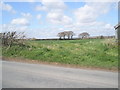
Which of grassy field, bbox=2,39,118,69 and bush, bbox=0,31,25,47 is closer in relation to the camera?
grassy field, bbox=2,39,118,69

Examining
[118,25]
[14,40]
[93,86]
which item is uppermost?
[118,25]

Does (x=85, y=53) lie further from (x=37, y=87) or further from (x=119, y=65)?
(x=37, y=87)

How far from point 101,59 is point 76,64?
2526 millimetres

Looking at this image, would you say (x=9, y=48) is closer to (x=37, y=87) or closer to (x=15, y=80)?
(x=15, y=80)

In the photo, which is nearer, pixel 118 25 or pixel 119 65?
pixel 119 65

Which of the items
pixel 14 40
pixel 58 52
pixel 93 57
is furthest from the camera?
pixel 14 40

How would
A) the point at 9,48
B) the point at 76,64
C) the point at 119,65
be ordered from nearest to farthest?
the point at 119,65, the point at 76,64, the point at 9,48

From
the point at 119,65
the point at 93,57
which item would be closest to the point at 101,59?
the point at 93,57

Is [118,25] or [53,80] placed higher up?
[118,25]

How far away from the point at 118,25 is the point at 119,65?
17691mm

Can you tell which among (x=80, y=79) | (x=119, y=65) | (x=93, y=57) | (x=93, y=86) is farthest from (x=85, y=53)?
(x=93, y=86)

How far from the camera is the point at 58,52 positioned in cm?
2270

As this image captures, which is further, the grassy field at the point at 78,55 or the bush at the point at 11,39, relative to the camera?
the bush at the point at 11,39

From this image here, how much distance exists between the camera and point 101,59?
60.5 feet
